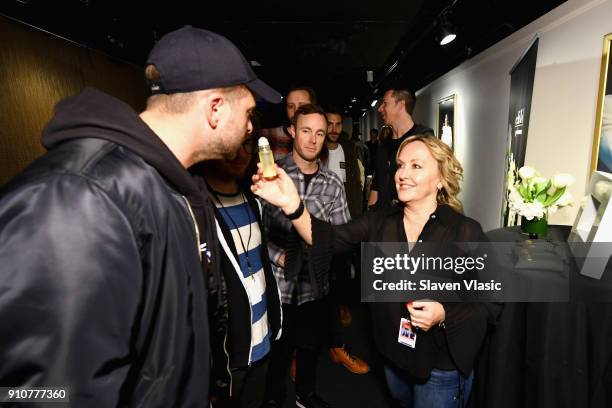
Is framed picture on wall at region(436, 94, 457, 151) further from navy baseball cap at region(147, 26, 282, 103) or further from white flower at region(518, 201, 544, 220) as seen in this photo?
navy baseball cap at region(147, 26, 282, 103)

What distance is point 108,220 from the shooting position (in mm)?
696

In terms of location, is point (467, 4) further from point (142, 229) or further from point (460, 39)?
point (142, 229)

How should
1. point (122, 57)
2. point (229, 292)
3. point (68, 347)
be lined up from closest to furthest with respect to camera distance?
point (68, 347) < point (229, 292) < point (122, 57)

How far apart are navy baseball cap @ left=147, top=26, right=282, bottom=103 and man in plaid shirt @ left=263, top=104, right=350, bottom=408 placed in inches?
47.8

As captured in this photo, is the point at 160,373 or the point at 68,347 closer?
the point at 68,347

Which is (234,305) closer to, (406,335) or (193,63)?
(406,335)

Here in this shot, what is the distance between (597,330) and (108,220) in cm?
175

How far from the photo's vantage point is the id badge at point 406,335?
1529 mm

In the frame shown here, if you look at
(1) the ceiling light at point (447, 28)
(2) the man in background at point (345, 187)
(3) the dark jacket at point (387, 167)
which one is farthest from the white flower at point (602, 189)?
(1) the ceiling light at point (447, 28)

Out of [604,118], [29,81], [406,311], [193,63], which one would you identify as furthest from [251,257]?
[29,81]

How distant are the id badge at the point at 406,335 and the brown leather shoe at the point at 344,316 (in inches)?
78.7

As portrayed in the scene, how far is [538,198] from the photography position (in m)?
1.72

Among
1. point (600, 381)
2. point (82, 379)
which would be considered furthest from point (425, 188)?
point (82, 379)

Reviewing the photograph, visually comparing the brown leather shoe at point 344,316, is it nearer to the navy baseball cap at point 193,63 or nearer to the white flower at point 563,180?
the white flower at point 563,180
